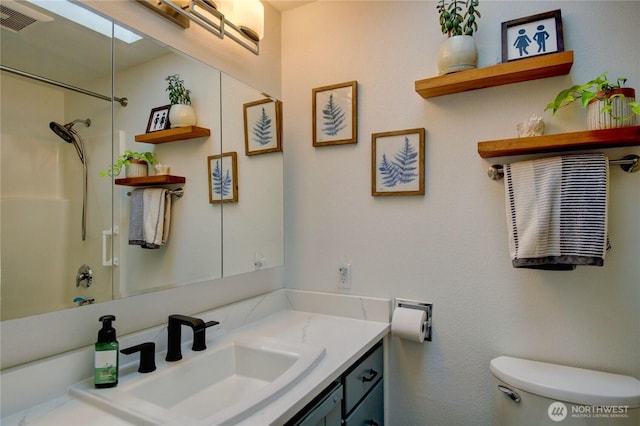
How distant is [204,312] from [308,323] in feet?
1.53

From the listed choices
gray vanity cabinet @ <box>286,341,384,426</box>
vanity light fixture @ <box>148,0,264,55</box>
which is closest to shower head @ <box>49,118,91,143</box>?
vanity light fixture @ <box>148,0,264,55</box>

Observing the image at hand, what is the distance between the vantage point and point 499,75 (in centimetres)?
126

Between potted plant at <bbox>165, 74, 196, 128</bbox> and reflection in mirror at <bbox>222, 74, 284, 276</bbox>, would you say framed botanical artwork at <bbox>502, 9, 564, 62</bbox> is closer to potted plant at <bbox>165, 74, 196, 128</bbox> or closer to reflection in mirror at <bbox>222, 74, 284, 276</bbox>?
reflection in mirror at <bbox>222, 74, 284, 276</bbox>

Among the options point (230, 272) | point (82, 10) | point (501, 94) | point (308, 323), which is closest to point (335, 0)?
point (501, 94)

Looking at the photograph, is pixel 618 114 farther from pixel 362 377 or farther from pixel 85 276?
pixel 85 276

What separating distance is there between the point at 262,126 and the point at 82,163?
35.1 inches

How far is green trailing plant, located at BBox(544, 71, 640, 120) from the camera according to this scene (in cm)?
111

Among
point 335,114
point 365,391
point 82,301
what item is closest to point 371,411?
point 365,391

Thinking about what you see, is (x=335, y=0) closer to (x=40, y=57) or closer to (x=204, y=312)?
(x=40, y=57)

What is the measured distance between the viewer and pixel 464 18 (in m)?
1.38

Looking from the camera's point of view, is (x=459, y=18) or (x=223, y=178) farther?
(x=223, y=178)

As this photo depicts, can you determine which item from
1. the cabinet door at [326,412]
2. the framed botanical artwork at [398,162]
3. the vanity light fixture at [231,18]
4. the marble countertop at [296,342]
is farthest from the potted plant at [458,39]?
the cabinet door at [326,412]

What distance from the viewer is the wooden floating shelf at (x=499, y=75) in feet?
3.93

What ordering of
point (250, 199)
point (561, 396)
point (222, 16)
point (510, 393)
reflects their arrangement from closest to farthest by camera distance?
point (561, 396)
point (510, 393)
point (222, 16)
point (250, 199)
